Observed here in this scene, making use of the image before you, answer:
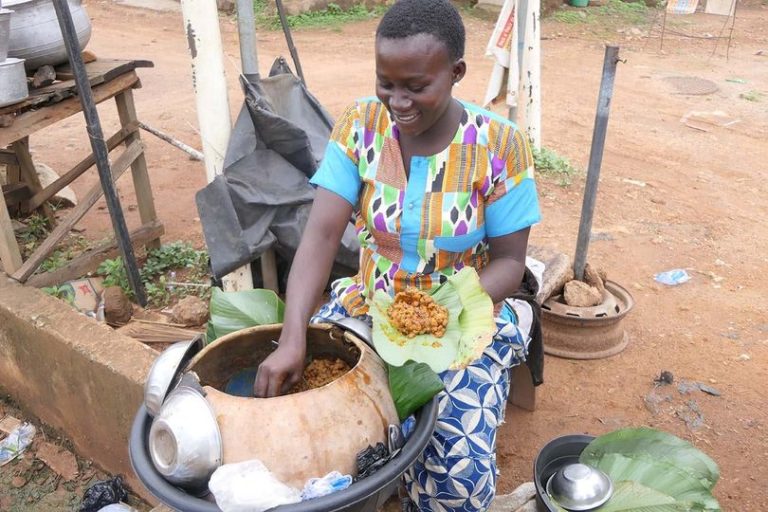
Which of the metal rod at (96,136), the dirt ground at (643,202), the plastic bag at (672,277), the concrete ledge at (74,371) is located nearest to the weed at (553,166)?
the dirt ground at (643,202)

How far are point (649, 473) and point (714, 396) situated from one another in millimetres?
1452

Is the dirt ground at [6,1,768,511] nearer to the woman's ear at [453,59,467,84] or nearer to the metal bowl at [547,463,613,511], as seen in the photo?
the metal bowl at [547,463,613,511]

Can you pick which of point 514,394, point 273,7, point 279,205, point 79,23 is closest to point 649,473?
point 514,394

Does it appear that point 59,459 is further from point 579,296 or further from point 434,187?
point 579,296

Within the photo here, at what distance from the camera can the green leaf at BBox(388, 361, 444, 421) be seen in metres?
1.46

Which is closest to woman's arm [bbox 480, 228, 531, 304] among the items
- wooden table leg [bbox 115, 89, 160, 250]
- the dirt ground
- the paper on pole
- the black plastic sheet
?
the dirt ground

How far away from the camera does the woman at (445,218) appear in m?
1.85

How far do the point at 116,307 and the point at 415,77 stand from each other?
95.1 inches

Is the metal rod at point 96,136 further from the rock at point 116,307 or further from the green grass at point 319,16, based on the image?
the green grass at point 319,16

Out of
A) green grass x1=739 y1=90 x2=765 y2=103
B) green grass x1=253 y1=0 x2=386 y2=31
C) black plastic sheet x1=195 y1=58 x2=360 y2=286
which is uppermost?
black plastic sheet x1=195 y1=58 x2=360 y2=286

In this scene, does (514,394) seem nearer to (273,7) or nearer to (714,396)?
(714,396)

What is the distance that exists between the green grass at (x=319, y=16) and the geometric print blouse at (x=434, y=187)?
10397mm

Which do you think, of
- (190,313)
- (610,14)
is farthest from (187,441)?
(610,14)

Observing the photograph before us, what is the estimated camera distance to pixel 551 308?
11.0 feet
